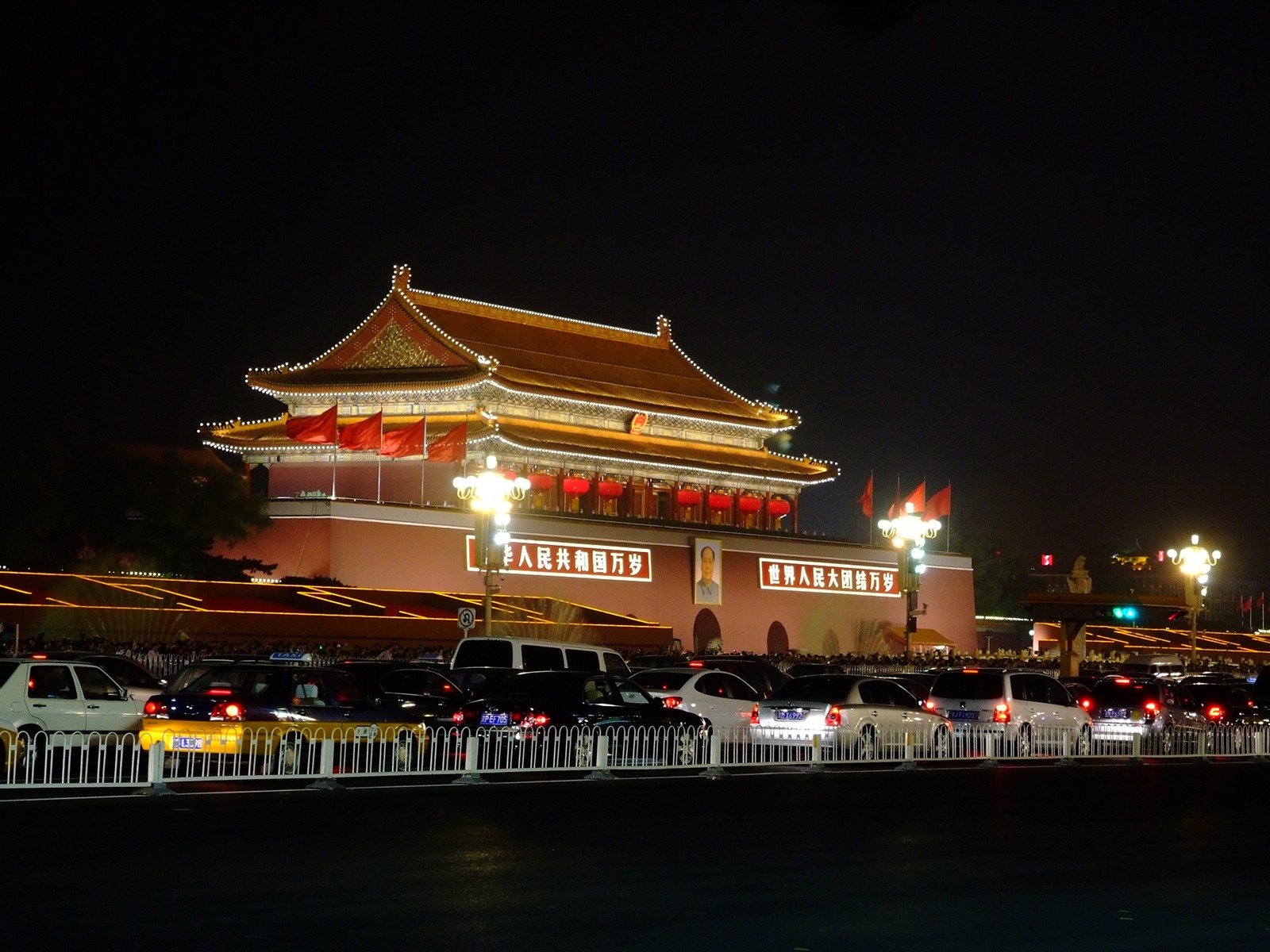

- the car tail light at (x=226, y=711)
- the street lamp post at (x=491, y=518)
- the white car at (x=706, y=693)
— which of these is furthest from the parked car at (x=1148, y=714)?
the car tail light at (x=226, y=711)

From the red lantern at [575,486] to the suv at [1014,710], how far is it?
30738mm

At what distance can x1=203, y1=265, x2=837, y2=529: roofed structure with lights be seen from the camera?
5353 cm

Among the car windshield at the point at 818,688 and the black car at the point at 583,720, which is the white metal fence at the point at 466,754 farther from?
the car windshield at the point at 818,688

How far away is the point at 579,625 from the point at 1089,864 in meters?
33.7

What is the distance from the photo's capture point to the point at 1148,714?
27.6 meters

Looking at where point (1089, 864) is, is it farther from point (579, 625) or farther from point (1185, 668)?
point (1185, 668)

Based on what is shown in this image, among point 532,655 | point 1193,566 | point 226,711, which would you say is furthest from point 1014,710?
point 1193,566

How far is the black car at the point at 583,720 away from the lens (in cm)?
1934

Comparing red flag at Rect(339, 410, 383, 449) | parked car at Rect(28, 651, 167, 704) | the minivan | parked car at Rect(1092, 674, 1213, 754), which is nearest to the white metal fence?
parked car at Rect(1092, 674, 1213, 754)

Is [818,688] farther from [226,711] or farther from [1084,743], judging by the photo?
[226,711]

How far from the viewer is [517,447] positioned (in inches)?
2101

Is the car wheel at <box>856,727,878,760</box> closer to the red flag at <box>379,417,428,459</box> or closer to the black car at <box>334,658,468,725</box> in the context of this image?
the black car at <box>334,658,468,725</box>

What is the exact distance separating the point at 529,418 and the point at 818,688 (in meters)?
33.9

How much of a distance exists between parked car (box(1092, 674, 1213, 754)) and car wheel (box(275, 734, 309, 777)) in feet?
40.4
